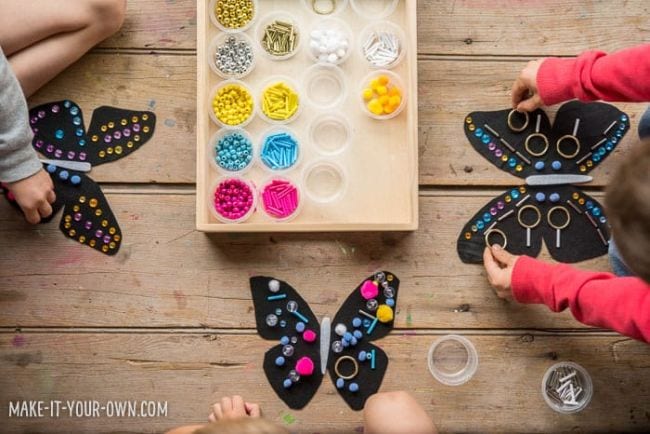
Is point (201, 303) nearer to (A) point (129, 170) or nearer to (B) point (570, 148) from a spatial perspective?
(A) point (129, 170)

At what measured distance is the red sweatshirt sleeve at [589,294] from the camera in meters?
1.11

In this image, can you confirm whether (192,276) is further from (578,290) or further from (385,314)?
(578,290)

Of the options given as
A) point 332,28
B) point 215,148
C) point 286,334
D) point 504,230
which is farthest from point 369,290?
point 332,28

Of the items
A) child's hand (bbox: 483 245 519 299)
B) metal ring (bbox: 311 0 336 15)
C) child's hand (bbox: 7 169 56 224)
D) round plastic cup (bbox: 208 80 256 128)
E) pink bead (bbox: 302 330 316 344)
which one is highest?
metal ring (bbox: 311 0 336 15)

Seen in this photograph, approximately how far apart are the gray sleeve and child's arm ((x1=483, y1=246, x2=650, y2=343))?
0.81 m

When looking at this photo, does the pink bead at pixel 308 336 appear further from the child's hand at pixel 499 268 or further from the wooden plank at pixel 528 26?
the wooden plank at pixel 528 26

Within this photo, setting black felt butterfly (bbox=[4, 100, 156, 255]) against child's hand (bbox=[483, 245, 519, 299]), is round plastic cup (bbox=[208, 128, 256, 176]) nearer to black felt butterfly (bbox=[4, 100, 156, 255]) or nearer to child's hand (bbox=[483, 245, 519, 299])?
black felt butterfly (bbox=[4, 100, 156, 255])

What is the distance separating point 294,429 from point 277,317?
0.66ft

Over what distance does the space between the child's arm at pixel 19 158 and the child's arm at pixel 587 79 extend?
842 mm

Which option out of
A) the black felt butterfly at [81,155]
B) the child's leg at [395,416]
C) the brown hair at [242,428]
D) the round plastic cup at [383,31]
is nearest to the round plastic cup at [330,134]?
the round plastic cup at [383,31]

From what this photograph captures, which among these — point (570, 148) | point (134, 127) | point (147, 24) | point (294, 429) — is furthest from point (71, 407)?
point (570, 148)

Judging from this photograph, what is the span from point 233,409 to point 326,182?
1.41 feet

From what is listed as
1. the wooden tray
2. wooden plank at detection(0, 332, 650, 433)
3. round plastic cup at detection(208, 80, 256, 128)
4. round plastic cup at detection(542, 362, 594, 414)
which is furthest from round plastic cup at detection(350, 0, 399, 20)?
round plastic cup at detection(542, 362, 594, 414)

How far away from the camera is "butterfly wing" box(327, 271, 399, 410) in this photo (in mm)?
1309
